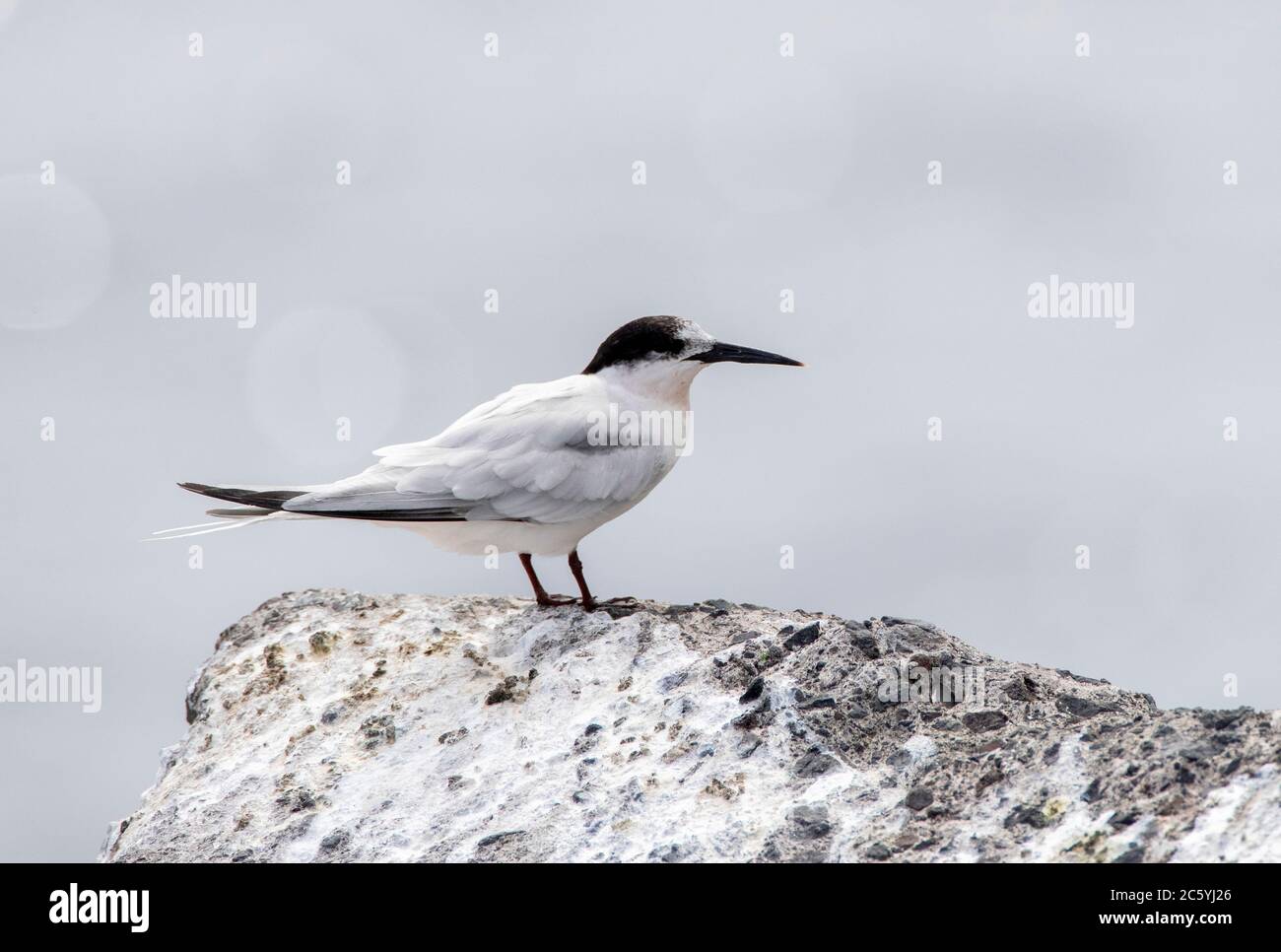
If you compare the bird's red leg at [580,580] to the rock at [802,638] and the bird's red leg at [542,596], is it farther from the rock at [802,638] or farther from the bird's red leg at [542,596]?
the rock at [802,638]

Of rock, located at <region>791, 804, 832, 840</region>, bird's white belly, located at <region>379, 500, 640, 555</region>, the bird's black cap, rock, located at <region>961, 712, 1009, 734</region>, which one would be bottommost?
rock, located at <region>791, 804, 832, 840</region>

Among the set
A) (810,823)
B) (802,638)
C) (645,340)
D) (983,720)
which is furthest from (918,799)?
(645,340)

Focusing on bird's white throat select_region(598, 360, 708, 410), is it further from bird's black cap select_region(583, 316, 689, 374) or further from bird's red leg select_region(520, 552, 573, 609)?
bird's red leg select_region(520, 552, 573, 609)

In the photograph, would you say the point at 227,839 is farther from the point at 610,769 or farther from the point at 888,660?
the point at 888,660

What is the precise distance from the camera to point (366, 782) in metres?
6.30

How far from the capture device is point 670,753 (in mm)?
Result: 5934

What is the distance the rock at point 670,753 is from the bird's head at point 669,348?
1.49m

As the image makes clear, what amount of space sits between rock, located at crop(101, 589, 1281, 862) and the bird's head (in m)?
1.49

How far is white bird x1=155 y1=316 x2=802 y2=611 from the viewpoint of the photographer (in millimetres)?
7395

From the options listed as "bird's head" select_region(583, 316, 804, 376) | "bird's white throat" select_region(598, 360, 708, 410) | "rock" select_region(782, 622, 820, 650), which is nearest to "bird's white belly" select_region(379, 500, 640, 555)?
"bird's white throat" select_region(598, 360, 708, 410)

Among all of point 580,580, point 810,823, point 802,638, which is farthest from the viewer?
point 580,580

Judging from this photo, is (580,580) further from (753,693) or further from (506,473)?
(753,693)

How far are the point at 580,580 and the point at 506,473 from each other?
0.65m
